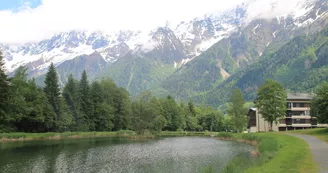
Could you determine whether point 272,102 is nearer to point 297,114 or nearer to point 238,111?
point 238,111

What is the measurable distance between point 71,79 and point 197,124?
88.5 m

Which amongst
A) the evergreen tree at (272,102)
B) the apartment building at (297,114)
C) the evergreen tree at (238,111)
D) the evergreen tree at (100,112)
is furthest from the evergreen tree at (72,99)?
the apartment building at (297,114)

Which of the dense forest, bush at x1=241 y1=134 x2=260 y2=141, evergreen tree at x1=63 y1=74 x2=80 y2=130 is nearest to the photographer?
bush at x1=241 y1=134 x2=260 y2=141

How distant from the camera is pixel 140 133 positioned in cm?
12644

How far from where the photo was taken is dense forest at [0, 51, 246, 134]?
97.0 meters

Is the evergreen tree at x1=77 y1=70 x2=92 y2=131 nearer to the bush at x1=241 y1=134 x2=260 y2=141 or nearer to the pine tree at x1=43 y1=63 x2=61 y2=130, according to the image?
the pine tree at x1=43 y1=63 x2=61 y2=130

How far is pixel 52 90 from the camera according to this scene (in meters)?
115

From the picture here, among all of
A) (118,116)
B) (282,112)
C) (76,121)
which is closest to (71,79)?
(76,121)

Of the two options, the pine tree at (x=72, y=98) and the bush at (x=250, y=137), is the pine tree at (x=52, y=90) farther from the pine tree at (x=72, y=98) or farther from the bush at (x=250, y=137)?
the bush at (x=250, y=137)

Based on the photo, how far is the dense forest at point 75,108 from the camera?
3819 inches

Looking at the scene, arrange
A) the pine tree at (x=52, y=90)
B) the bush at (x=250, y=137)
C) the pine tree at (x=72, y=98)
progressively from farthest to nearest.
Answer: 1. the pine tree at (x=72, y=98)
2. the pine tree at (x=52, y=90)
3. the bush at (x=250, y=137)

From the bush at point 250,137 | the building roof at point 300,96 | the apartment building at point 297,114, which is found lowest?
the bush at point 250,137

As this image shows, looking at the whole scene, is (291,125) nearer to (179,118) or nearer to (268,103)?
(268,103)

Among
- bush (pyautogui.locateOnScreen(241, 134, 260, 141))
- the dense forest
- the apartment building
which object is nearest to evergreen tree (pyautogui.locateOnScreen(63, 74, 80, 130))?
the dense forest
